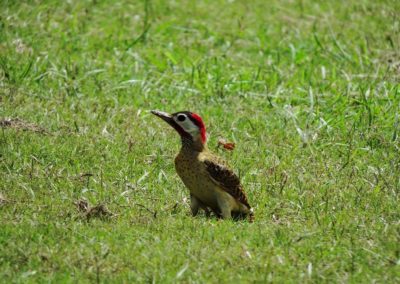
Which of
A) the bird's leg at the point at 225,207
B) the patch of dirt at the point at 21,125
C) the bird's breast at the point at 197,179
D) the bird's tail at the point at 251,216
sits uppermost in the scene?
the bird's breast at the point at 197,179

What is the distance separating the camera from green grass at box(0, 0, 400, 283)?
682cm

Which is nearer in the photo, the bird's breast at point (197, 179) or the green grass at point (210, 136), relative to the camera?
the green grass at point (210, 136)

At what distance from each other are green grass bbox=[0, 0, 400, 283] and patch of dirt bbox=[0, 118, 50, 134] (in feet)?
0.09

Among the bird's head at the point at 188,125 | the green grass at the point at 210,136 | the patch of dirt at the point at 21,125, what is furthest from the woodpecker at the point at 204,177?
the patch of dirt at the point at 21,125

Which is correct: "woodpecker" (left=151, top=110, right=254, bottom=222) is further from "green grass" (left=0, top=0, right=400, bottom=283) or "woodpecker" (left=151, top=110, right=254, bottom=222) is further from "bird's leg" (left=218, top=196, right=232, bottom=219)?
"green grass" (left=0, top=0, right=400, bottom=283)

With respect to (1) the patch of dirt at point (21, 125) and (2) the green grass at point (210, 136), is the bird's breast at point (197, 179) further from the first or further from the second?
(1) the patch of dirt at point (21, 125)

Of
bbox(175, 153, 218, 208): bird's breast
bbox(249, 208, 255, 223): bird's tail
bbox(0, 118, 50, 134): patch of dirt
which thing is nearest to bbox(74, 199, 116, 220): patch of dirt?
bbox(175, 153, 218, 208): bird's breast

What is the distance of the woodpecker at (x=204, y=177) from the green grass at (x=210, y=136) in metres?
0.17

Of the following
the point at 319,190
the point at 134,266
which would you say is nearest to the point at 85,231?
the point at 134,266

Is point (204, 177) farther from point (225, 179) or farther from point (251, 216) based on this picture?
point (251, 216)

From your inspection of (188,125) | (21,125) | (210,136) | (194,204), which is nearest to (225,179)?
(194,204)

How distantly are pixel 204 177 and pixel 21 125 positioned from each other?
7.45 ft

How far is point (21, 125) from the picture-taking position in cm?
934

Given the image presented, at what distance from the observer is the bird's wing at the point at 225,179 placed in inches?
307
